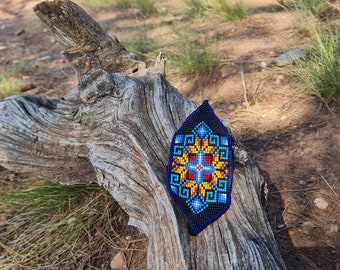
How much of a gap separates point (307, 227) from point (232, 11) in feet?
10.9

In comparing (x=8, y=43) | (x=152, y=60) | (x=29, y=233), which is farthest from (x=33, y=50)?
(x=29, y=233)

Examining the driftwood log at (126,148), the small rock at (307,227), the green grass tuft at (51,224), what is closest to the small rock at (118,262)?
the green grass tuft at (51,224)

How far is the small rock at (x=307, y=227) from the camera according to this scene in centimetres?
200

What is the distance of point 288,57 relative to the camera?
3.35m

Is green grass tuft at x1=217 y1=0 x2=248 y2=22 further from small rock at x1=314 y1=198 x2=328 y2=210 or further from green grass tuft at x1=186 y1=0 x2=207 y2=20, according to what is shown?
small rock at x1=314 y1=198 x2=328 y2=210

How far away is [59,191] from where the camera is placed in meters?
2.43

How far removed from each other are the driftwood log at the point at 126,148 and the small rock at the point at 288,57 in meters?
1.47

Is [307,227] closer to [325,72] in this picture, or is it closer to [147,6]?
[325,72]

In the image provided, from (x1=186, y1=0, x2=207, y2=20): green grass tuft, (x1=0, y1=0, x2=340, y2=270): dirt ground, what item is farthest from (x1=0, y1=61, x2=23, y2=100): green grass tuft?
(x1=186, y1=0, x2=207, y2=20): green grass tuft

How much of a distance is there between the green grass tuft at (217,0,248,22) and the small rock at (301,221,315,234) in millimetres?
3244

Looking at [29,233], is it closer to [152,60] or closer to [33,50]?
[152,60]

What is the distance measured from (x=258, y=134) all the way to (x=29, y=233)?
1.76 metres

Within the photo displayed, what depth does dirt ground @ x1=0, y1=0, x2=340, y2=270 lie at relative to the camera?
2.03 metres

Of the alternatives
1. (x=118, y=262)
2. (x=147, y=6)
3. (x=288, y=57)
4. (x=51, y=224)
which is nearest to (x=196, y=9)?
(x=147, y=6)
